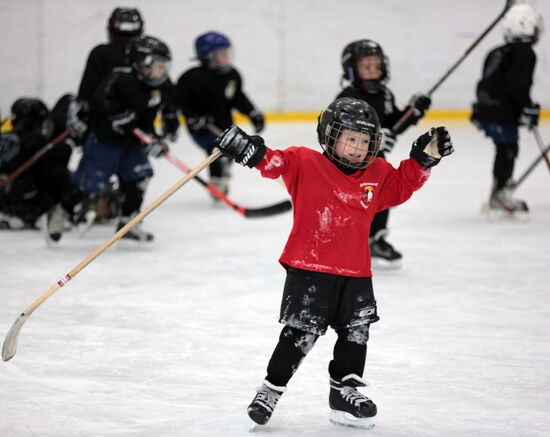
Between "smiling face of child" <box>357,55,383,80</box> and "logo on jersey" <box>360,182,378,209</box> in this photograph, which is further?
"smiling face of child" <box>357,55,383,80</box>

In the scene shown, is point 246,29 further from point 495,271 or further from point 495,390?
point 495,390

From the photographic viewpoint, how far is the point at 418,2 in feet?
34.6

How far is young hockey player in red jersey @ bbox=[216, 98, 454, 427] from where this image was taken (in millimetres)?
2924

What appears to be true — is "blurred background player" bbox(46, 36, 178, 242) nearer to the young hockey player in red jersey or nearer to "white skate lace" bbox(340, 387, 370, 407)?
the young hockey player in red jersey

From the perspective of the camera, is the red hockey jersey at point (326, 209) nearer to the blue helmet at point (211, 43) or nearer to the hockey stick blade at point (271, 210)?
the hockey stick blade at point (271, 210)

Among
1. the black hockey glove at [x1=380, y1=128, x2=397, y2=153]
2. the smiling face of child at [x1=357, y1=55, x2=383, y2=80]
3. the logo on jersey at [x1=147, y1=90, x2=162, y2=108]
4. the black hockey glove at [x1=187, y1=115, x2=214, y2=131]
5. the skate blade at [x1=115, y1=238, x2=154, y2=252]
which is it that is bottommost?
the skate blade at [x1=115, y1=238, x2=154, y2=252]

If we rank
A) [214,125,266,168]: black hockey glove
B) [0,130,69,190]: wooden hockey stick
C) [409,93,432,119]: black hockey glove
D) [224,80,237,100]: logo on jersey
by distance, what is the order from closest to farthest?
[214,125,266,168]: black hockey glove < [409,93,432,119]: black hockey glove < [0,130,69,190]: wooden hockey stick < [224,80,237,100]: logo on jersey

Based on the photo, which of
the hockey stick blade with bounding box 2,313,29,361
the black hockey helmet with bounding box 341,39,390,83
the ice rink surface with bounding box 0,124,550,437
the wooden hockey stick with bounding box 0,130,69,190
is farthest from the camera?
the wooden hockey stick with bounding box 0,130,69,190

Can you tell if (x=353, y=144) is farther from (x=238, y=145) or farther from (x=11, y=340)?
(x=11, y=340)

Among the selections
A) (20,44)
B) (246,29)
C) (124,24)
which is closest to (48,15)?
(20,44)

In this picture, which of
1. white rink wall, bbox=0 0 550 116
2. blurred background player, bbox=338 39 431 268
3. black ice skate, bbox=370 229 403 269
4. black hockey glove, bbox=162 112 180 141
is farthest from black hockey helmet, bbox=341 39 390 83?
white rink wall, bbox=0 0 550 116

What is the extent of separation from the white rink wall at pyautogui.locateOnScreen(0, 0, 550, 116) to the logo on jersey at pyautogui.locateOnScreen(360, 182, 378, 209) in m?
7.34

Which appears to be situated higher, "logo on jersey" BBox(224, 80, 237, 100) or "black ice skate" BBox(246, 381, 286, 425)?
"black ice skate" BBox(246, 381, 286, 425)

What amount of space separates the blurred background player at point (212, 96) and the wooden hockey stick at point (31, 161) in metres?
1.16
